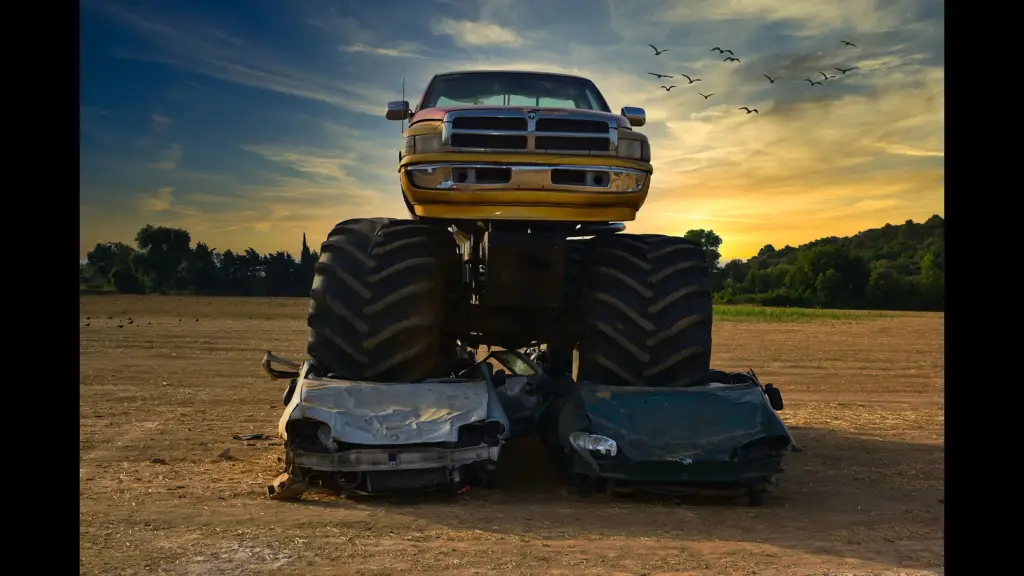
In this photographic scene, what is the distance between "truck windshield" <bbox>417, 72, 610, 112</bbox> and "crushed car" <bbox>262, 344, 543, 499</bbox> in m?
3.12

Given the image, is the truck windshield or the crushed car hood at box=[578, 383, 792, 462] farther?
the truck windshield

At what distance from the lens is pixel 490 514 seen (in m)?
6.25

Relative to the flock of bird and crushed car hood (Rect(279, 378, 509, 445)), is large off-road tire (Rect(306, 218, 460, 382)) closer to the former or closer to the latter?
crushed car hood (Rect(279, 378, 509, 445))

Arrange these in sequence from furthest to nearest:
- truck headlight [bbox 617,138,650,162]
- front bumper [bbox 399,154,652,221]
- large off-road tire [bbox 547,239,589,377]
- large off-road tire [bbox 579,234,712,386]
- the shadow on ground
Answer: large off-road tire [bbox 547,239,589,377]
large off-road tire [bbox 579,234,712,386]
truck headlight [bbox 617,138,650,162]
front bumper [bbox 399,154,652,221]
the shadow on ground

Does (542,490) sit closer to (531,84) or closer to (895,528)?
(895,528)

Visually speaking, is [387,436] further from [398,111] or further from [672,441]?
[398,111]

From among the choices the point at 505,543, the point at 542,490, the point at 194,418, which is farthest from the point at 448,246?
the point at 194,418

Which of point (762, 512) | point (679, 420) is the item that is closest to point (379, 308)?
point (679, 420)

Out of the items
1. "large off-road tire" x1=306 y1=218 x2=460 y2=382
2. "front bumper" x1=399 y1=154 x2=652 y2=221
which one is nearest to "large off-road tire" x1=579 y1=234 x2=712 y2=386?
"front bumper" x1=399 y1=154 x2=652 y2=221

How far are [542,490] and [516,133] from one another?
2.89m

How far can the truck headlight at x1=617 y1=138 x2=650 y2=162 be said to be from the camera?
7.04 m

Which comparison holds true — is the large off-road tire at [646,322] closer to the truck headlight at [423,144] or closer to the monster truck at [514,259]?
the monster truck at [514,259]

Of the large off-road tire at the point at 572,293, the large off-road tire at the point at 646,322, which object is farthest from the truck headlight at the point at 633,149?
the large off-road tire at the point at 572,293
